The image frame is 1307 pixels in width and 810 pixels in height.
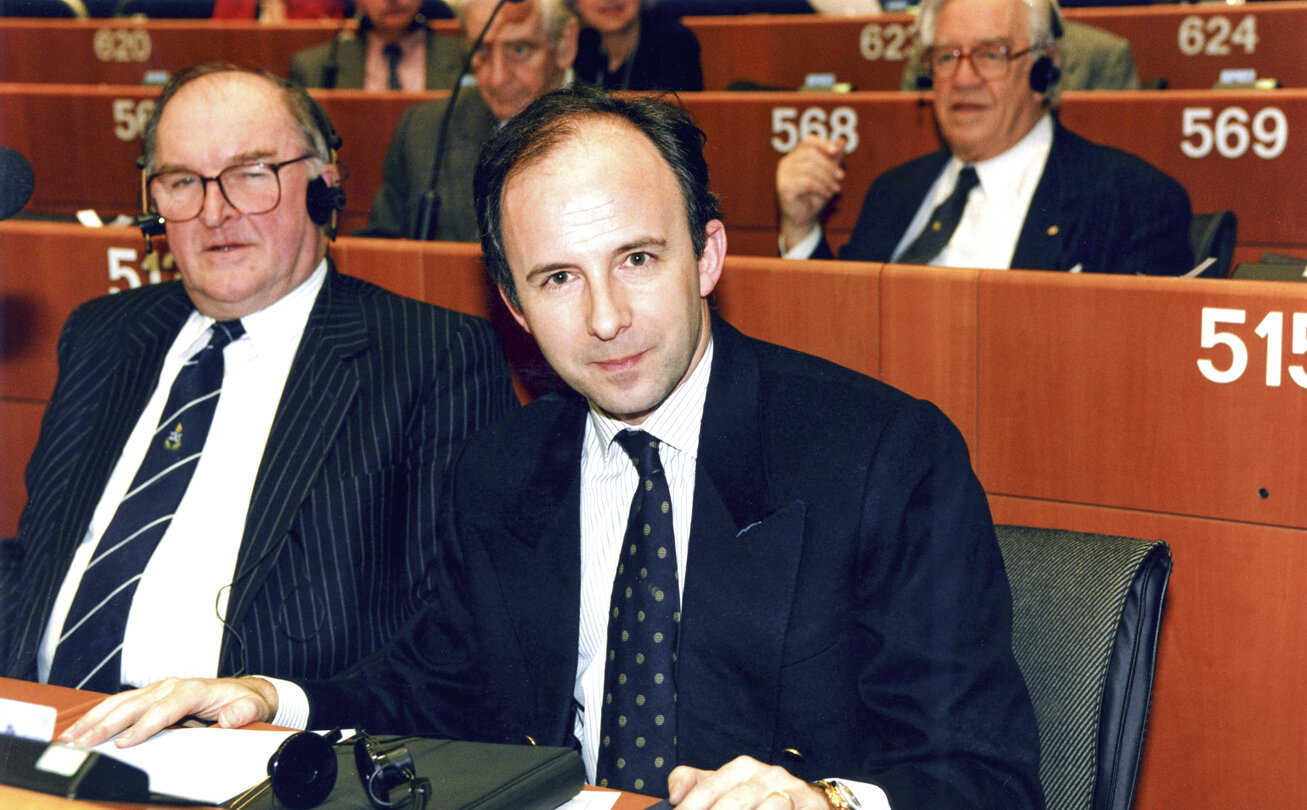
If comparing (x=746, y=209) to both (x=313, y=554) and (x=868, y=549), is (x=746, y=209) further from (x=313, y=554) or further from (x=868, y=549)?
(x=868, y=549)

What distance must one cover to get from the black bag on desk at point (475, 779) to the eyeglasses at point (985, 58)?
260cm

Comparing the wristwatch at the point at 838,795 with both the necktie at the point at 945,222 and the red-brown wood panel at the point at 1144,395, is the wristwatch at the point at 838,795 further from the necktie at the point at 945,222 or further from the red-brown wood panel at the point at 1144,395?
the necktie at the point at 945,222

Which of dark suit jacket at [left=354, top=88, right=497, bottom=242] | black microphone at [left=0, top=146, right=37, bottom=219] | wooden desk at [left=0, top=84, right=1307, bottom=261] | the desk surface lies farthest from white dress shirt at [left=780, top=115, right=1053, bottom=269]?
the desk surface

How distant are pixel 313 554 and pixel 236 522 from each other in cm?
A: 16

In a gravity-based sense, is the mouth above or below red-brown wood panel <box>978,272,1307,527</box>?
above

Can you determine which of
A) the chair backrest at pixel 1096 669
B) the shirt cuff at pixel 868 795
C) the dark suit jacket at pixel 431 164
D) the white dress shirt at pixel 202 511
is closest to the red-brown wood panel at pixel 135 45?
the dark suit jacket at pixel 431 164

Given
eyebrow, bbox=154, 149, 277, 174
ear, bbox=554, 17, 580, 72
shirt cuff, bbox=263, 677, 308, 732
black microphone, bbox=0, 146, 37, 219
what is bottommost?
shirt cuff, bbox=263, 677, 308, 732

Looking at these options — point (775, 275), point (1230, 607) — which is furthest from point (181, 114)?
point (1230, 607)

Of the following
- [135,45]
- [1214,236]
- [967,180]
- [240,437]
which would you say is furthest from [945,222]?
[135,45]

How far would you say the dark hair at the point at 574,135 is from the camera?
5.19 feet

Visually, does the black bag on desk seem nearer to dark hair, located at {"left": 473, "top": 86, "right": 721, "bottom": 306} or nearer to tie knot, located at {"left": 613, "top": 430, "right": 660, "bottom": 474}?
tie knot, located at {"left": 613, "top": 430, "right": 660, "bottom": 474}

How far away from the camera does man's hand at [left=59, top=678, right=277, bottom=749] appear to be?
1.40 meters

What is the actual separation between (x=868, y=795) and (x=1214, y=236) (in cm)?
233

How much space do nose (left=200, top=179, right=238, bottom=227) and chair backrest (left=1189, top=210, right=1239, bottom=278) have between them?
2.16 m
